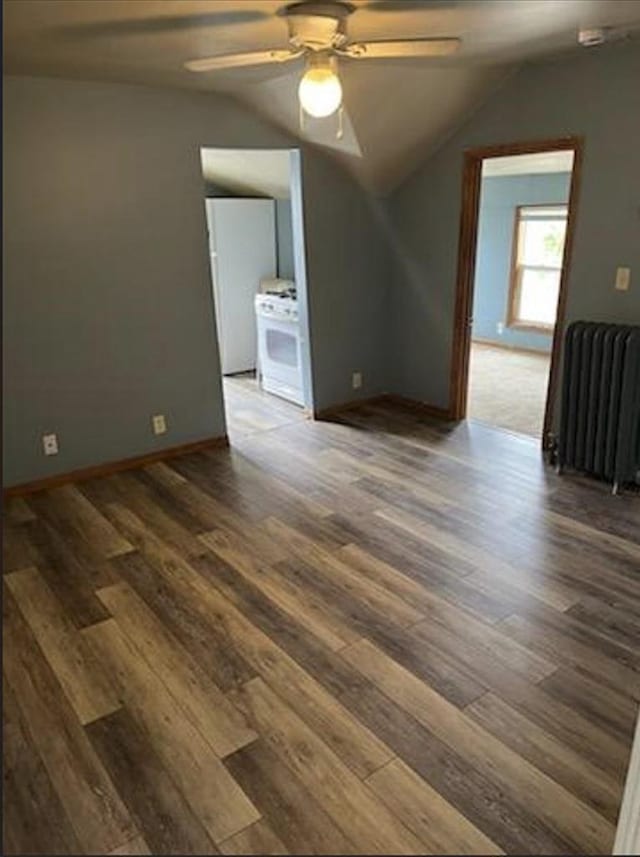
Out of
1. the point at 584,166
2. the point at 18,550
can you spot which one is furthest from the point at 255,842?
the point at 584,166

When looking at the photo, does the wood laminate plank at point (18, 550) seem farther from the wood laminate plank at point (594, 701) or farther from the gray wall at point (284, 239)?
the gray wall at point (284, 239)

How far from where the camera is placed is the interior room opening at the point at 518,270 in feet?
21.4

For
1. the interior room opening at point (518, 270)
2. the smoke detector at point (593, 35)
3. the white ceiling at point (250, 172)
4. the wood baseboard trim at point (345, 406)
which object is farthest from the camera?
the interior room opening at point (518, 270)

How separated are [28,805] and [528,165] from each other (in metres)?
6.37

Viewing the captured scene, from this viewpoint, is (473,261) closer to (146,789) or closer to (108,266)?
(108,266)

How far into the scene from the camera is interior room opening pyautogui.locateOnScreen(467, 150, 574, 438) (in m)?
6.53

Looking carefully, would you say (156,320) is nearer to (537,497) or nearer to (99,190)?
(99,190)

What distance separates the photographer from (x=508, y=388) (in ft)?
19.0

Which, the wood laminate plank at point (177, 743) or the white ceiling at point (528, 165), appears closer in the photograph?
the wood laminate plank at point (177, 743)

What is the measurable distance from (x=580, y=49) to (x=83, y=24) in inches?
102

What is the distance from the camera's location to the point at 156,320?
3.90 m

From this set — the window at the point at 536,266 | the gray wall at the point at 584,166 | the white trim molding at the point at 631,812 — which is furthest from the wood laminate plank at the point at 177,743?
the window at the point at 536,266

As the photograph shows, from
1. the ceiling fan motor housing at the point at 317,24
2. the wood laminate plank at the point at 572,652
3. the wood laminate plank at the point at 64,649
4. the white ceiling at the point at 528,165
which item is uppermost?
the white ceiling at the point at 528,165

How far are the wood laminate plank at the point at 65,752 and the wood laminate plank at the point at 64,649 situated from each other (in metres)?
0.03
